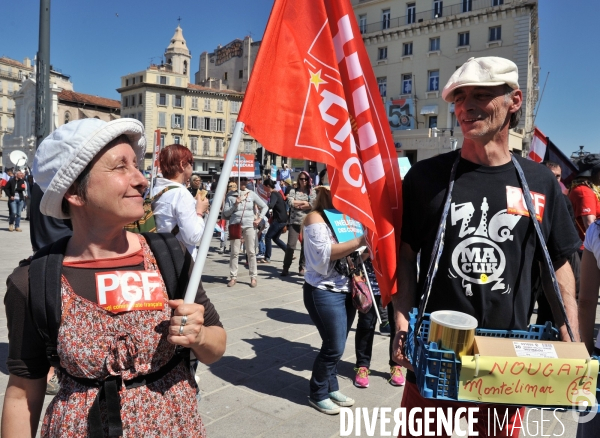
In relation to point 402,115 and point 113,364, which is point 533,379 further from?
point 402,115

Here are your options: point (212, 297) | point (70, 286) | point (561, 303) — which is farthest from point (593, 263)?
point (212, 297)

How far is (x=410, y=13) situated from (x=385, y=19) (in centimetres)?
257

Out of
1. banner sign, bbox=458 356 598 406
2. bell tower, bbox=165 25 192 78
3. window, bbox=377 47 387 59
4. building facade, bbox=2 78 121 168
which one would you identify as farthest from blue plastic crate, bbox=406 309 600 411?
bell tower, bbox=165 25 192 78

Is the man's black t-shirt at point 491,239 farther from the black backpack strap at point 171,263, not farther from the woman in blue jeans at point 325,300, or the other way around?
the woman in blue jeans at point 325,300

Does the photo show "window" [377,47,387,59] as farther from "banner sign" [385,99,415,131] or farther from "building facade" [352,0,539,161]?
"banner sign" [385,99,415,131]

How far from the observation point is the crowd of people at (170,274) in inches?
62.4

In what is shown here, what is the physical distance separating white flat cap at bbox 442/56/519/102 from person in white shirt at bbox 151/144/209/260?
263 cm

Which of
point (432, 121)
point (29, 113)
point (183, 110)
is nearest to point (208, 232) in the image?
point (432, 121)

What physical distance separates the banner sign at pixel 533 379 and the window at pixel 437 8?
45.2 metres

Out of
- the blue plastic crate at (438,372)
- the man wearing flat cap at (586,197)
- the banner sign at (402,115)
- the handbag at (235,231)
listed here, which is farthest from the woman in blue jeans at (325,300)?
the banner sign at (402,115)

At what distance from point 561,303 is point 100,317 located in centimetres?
168

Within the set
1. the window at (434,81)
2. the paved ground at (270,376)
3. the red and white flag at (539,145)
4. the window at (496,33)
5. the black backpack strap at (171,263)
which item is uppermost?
the window at (496,33)

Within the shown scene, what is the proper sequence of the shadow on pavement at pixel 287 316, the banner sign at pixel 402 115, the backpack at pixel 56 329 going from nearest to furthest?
the backpack at pixel 56 329 < the shadow on pavement at pixel 287 316 < the banner sign at pixel 402 115

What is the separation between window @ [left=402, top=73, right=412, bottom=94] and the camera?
42.7m
